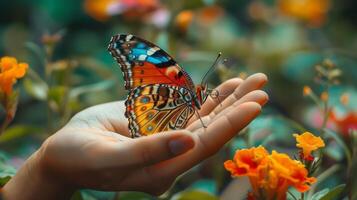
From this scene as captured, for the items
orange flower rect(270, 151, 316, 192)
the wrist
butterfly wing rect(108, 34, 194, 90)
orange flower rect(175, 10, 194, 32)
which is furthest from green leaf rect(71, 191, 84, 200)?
orange flower rect(175, 10, 194, 32)

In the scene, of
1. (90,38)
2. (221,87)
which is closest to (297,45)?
(90,38)

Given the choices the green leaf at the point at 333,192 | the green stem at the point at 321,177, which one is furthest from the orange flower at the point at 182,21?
the green leaf at the point at 333,192

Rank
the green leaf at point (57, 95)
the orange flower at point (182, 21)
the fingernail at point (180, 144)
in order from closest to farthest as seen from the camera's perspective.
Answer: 1. the fingernail at point (180, 144)
2. the green leaf at point (57, 95)
3. the orange flower at point (182, 21)

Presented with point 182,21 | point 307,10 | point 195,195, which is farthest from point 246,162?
point 307,10

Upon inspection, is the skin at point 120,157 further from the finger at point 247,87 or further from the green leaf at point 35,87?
the green leaf at point 35,87

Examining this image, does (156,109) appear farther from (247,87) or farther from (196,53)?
(196,53)

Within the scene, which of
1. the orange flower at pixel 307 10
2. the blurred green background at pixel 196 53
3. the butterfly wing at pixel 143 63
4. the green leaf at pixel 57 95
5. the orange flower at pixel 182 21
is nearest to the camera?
the butterfly wing at pixel 143 63
